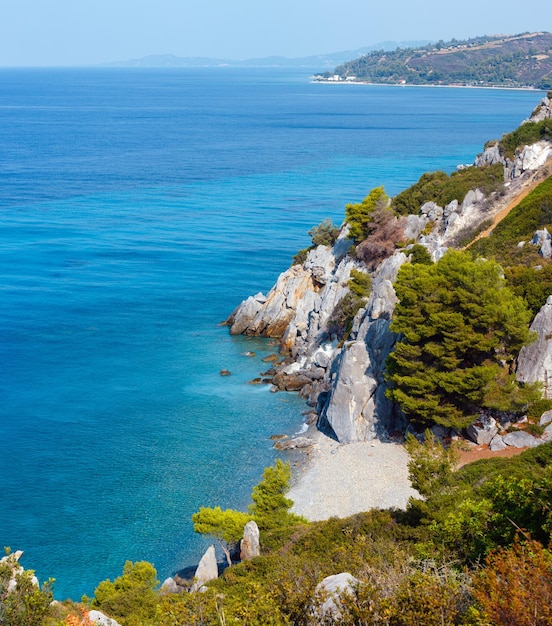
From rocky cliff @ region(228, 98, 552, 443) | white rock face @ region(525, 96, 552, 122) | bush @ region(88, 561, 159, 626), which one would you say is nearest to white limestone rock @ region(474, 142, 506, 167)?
rocky cliff @ region(228, 98, 552, 443)

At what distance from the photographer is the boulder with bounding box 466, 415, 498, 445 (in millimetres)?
32219

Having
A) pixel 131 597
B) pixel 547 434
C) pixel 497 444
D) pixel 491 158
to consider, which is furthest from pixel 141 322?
pixel 131 597

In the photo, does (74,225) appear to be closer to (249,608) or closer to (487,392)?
(487,392)

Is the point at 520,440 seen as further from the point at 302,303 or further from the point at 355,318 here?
the point at 302,303

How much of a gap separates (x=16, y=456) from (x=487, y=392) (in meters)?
22.2

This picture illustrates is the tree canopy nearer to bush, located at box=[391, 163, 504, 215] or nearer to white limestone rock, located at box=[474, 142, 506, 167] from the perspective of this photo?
bush, located at box=[391, 163, 504, 215]

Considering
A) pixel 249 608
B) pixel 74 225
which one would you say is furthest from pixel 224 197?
pixel 249 608

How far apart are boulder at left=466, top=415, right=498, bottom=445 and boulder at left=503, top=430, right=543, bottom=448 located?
930 millimetres

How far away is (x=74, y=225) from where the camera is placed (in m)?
76.2

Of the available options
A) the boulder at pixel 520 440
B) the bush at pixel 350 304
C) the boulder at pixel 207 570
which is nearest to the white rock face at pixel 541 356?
the boulder at pixel 520 440

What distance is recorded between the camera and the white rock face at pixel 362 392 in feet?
117

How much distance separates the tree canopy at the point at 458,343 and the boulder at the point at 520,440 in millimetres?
1165

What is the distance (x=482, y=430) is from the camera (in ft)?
106

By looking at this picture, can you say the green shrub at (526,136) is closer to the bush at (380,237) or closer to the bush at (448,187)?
the bush at (448,187)
